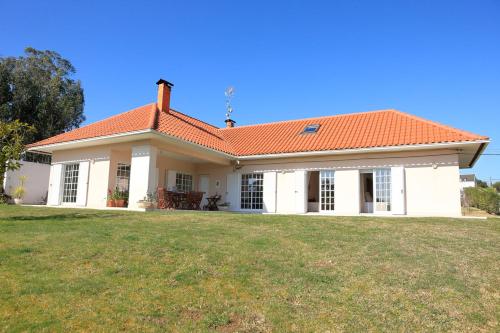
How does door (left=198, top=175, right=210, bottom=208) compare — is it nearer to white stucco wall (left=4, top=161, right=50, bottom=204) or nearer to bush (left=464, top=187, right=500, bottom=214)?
white stucco wall (left=4, top=161, right=50, bottom=204)

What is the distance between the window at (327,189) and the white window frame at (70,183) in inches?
438

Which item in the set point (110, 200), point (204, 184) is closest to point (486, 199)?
point (204, 184)

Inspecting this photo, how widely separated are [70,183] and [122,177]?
3.02 m

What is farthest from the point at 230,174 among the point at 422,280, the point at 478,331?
the point at 478,331

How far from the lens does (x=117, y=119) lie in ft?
55.6

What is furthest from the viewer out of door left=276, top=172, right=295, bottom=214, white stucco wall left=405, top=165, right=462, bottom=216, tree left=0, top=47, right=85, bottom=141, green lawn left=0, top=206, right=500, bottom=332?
tree left=0, top=47, right=85, bottom=141

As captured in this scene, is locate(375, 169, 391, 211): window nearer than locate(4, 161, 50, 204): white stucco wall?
Yes

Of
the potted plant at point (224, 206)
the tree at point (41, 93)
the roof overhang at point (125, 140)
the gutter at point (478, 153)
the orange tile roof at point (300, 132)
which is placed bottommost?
the potted plant at point (224, 206)

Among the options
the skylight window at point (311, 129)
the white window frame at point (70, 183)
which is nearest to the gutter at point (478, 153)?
the skylight window at point (311, 129)

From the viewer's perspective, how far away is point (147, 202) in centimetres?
1293

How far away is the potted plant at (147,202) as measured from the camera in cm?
1288

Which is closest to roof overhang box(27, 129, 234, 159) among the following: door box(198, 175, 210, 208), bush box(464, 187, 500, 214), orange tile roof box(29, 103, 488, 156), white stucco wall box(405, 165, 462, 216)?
orange tile roof box(29, 103, 488, 156)

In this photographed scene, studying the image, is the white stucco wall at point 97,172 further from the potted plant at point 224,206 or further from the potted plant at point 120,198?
the potted plant at point 224,206

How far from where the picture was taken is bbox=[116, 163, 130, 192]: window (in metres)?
15.6
